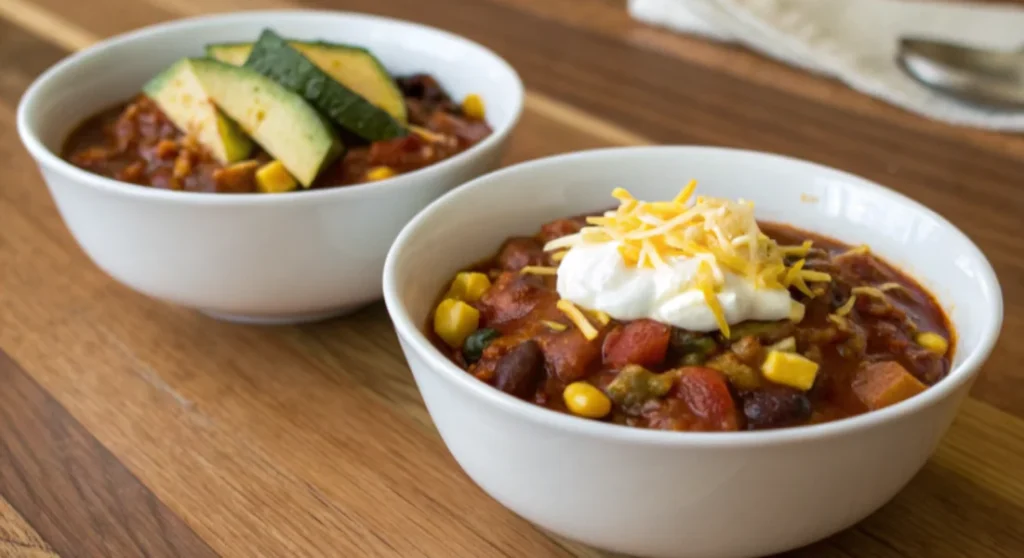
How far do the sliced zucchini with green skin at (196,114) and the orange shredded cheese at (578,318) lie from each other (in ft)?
3.02

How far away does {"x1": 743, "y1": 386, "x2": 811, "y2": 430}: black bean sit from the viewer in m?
1.52

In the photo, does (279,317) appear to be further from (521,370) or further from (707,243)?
(707,243)

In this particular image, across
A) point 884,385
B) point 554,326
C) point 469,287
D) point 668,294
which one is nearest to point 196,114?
point 469,287

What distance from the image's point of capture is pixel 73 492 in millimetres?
1811

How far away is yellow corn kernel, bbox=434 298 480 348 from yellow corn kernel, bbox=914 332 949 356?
768 mm

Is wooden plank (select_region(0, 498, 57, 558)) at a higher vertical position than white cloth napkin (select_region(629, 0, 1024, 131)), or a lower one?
Answer: higher

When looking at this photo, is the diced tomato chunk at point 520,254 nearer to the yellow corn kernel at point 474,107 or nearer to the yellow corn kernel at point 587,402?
the yellow corn kernel at point 587,402

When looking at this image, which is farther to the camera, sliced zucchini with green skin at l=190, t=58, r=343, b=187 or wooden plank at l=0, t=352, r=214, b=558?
sliced zucchini with green skin at l=190, t=58, r=343, b=187

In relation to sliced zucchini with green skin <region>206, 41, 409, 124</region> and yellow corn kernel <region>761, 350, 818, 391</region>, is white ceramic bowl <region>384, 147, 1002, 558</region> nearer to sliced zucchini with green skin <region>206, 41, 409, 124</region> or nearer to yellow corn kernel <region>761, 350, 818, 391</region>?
yellow corn kernel <region>761, 350, 818, 391</region>

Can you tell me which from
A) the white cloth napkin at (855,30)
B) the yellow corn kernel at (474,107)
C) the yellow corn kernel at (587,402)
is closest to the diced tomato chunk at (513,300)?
the yellow corn kernel at (587,402)

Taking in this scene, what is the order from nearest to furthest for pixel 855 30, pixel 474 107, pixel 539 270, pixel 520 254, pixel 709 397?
pixel 709 397, pixel 539 270, pixel 520 254, pixel 474 107, pixel 855 30

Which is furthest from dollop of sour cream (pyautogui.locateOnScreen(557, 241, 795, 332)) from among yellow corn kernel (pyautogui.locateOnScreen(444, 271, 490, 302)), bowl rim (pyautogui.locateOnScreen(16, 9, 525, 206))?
bowl rim (pyautogui.locateOnScreen(16, 9, 525, 206))

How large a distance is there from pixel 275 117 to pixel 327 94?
4.9 inches

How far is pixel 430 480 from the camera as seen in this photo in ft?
6.07
